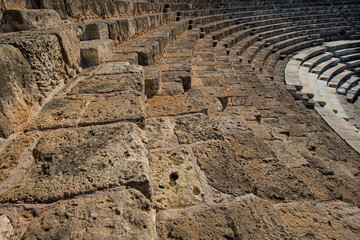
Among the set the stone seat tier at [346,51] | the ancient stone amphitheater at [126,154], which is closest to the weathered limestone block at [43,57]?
the ancient stone amphitheater at [126,154]

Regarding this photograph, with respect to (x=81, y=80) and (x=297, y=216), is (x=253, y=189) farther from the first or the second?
(x=81, y=80)

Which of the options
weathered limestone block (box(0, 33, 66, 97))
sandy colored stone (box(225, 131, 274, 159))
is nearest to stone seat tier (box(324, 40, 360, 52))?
sandy colored stone (box(225, 131, 274, 159))

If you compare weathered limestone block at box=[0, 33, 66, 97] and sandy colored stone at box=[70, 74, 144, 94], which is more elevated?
weathered limestone block at box=[0, 33, 66, 97]

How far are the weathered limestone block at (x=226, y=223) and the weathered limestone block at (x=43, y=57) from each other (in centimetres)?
131

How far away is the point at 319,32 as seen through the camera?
13.0 metres

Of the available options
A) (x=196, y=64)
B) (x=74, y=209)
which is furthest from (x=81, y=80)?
(x=196, y=64)

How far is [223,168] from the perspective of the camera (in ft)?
4.72

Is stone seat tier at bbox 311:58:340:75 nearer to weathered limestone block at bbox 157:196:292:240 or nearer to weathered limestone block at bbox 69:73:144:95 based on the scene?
weathered limestone block at bbox 69:73:144:95

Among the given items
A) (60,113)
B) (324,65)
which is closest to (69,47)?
(60,113)

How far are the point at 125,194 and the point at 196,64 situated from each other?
3.57m

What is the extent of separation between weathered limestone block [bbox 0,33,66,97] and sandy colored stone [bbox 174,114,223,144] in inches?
42.1

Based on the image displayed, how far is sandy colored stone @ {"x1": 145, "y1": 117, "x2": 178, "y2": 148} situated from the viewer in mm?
1660

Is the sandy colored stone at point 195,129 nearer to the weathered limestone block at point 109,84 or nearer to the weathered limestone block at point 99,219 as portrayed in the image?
the weathered limestone block at point 109,84

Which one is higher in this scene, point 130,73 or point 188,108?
point 130,73
